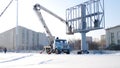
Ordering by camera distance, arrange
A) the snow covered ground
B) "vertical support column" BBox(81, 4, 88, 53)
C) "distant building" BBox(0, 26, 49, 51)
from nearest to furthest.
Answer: the snow covered ground → "vertical support column" BBox(81, 4, 88, 53) → "distant building" BBox(0, 26, 49, 51)

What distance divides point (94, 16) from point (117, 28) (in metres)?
55.1

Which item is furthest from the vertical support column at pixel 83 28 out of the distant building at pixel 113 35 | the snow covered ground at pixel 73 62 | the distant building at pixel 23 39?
the distant building at pixel 23 39

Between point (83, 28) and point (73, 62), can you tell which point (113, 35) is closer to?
point (83, 28)

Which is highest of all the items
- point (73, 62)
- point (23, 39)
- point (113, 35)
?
point (113, 35)

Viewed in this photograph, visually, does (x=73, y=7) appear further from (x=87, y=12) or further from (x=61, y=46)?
(x=61, y=46)

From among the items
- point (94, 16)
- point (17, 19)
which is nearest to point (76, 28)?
point (94, 16)

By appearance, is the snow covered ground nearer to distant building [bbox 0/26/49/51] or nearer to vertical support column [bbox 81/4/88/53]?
vertical support column [bbox 81/4/88/53]

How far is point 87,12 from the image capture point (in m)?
49.5

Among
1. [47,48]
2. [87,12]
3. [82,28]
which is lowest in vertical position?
[47,48]

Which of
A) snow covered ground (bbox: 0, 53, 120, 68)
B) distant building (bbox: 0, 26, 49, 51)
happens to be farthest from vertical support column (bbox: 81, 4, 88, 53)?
distant building (bbox: 0, 26, 49, 51)

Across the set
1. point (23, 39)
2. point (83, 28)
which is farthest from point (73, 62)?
point (23, 39)

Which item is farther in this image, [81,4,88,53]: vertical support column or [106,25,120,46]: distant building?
[106,25,120,46]: distant building

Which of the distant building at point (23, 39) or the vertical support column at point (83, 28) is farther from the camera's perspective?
the distant building at point (23, 39)

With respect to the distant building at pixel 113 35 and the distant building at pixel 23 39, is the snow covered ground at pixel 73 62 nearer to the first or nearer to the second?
the distant building at pixel 113 35
